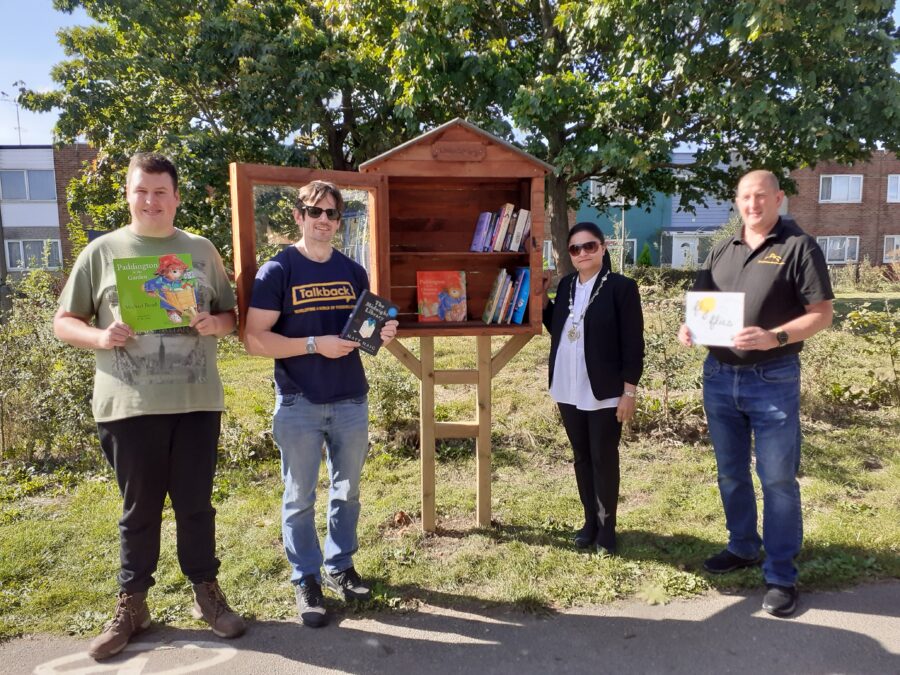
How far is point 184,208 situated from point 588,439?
37.9ft

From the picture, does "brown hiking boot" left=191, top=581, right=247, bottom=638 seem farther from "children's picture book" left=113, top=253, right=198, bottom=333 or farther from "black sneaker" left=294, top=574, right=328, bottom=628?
"children's picture book" left=113, top=253, right=198, bottom=333

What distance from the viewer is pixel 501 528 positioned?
421 cm

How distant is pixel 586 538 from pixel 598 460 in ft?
1.95

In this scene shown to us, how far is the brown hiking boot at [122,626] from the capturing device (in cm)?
284

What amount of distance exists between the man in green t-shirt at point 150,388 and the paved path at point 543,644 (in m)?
0.17

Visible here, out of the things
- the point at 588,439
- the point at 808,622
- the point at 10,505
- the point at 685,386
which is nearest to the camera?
the point at 808,622

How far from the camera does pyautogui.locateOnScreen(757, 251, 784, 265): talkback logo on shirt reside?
9.95ft

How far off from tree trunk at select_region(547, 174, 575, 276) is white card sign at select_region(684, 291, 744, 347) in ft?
33.3

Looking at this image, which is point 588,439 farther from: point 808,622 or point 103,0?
point 103,0

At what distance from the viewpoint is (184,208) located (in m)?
12.9

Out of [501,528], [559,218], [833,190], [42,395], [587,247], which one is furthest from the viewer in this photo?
[833,190]

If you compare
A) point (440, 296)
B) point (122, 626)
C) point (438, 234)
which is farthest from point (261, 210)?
point (122, 626)

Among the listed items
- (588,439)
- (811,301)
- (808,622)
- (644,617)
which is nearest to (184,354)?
(588,439)

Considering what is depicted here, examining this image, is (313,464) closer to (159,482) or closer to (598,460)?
(159,482)
